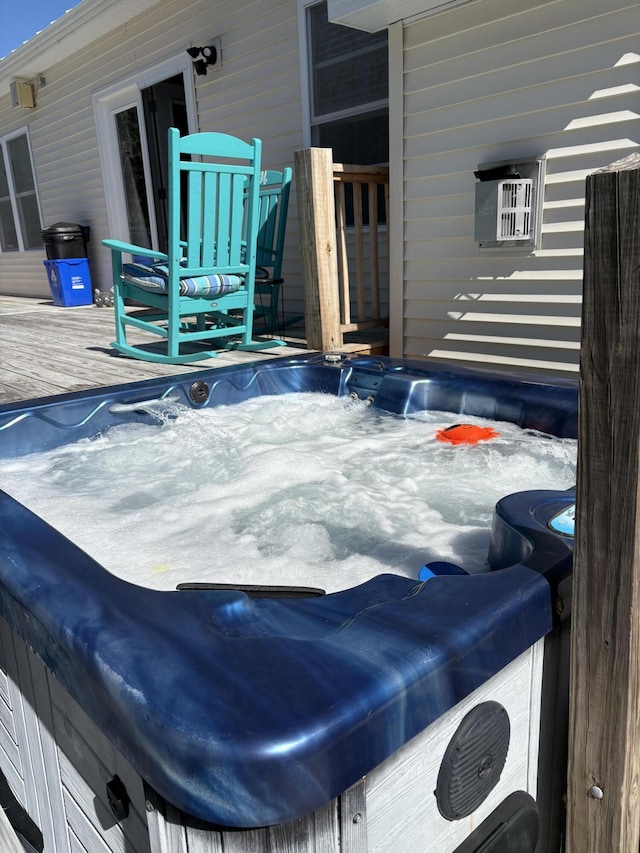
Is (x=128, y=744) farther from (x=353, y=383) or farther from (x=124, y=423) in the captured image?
(x=353, y=383)

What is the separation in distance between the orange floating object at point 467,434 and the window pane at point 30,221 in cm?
850

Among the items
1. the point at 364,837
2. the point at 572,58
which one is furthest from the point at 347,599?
the point at 572,58

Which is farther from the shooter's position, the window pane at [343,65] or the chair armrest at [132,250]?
the window pane at [343,65]

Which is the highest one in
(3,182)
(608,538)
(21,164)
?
(21,164)

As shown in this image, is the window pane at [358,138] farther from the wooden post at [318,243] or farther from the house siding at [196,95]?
the wooden post at [318,243]

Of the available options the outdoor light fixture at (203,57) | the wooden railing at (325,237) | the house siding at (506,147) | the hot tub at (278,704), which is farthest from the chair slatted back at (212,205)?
the hot tub at (278,704)

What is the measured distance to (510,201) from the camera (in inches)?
125

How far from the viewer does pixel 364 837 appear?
812 mm

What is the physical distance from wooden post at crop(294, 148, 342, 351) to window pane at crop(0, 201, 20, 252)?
8.09 metres

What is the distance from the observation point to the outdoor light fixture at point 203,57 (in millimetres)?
5375

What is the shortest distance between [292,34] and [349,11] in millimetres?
1536

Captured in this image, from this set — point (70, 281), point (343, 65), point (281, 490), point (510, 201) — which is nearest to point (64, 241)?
point (70, 281)

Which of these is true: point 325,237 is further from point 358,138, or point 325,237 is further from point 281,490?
point 281,490

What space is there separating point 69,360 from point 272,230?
1.73 metres
